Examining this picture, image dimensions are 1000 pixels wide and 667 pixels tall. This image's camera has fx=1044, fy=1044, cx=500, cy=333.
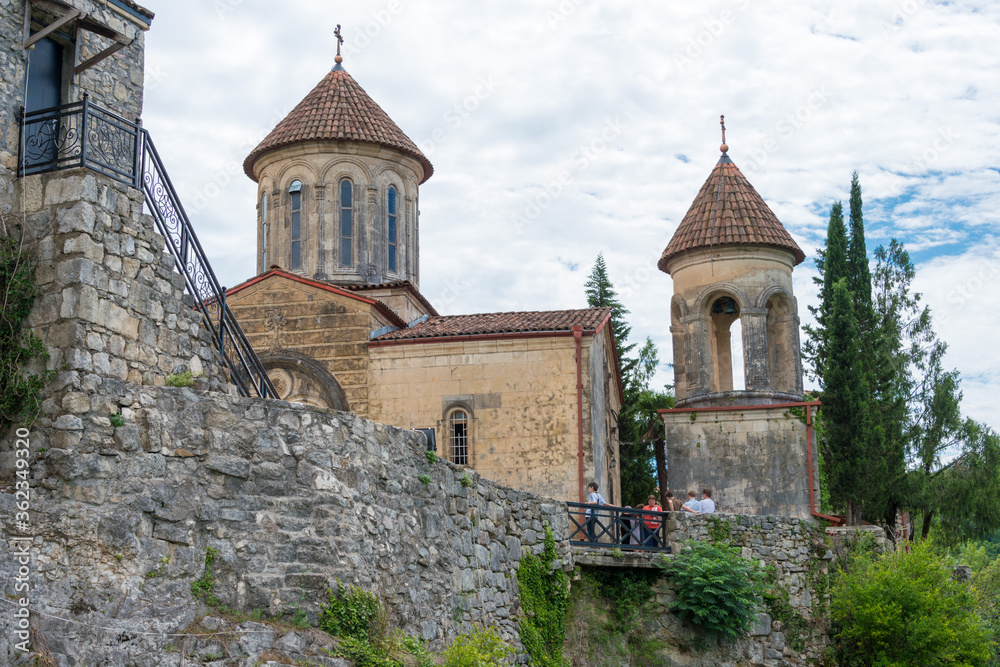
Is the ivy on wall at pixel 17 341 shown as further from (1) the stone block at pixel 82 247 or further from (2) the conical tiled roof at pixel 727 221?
(2) the conical tiled roof at pixel 727 221

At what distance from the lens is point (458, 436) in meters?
18.5

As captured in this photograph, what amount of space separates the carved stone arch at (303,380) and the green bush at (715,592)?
6834 millimetres

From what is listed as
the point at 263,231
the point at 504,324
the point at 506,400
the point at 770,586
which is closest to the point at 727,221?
the point at 504,324

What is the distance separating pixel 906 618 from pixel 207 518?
11264 millimetres

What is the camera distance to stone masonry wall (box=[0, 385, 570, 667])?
7539mm

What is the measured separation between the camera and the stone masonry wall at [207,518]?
24.7 ft

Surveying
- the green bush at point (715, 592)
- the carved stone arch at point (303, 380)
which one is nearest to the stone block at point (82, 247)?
the green bush at point (715, 592)

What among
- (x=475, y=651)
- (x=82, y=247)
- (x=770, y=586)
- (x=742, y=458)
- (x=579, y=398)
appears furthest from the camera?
(x=742, y=458)

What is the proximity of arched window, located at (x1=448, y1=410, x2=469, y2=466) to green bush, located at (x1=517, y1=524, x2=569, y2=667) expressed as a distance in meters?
4.69

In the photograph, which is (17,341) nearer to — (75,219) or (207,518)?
(75,219)

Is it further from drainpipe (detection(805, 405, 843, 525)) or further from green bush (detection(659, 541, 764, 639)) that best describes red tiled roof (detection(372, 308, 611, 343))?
green bush (detection(659, 541, 764, 639))

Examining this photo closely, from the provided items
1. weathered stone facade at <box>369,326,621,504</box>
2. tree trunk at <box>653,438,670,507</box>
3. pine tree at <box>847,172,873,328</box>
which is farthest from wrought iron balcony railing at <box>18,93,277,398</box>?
pine tree at <box>847,172,873,328</box>

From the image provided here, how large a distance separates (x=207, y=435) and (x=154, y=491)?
0.65 metres

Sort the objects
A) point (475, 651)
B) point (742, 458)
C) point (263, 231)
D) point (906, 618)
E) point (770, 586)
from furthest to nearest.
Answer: point (263, 231), point (742, 458), point (770, 586), point (906, 618), point (475, 651)
